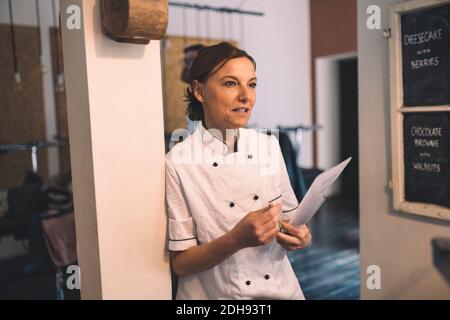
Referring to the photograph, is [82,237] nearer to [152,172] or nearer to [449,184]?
[152,172]

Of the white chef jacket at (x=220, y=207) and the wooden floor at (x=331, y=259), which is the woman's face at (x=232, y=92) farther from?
the wooden floor at (x=331, y=259)

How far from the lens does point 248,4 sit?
575 centimetres

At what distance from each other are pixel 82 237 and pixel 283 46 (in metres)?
5.50

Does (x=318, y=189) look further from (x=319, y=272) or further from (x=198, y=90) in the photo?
(x=319, y=272)

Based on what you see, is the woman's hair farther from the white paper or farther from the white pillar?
the white paper

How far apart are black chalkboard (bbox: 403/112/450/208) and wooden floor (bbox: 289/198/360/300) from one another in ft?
4.22

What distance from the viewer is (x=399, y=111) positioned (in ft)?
6.75

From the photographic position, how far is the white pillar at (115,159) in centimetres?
105

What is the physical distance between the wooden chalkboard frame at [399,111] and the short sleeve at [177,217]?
130 centimetres

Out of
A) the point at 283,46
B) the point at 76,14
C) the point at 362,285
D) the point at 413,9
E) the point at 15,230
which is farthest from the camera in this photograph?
the point at 283,46

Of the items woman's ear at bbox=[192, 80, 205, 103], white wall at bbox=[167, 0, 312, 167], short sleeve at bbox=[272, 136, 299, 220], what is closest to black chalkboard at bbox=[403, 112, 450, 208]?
short sleeve at bbox=[272, 136, 299, 220]

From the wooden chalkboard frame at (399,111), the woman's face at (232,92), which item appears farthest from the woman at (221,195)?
the wooden chalkboard frame at (399,111)

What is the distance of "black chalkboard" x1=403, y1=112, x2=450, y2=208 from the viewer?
76.5 inches
